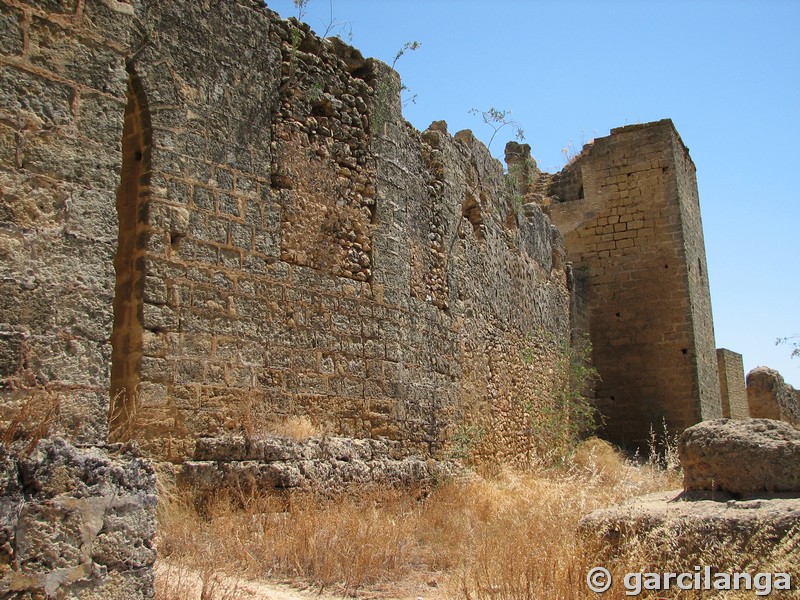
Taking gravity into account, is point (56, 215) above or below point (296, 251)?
below

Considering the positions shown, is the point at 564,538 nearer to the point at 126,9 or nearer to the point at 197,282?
the point at 197,282

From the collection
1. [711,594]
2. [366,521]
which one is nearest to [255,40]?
[366,521]

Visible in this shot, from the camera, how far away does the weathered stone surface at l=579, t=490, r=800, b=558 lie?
12.3 ft

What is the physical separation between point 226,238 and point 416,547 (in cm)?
269

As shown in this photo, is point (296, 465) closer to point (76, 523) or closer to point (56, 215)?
point (56, 215)

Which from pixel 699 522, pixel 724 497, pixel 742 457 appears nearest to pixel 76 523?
pixel 699 522

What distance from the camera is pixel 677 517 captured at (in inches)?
156

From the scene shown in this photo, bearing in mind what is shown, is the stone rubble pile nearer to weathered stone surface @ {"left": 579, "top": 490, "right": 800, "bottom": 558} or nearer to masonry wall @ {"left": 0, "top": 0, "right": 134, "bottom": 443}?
→ weathered stone surface @ {"left": 579, "top": 490, "right": 800, "bottom": 558}

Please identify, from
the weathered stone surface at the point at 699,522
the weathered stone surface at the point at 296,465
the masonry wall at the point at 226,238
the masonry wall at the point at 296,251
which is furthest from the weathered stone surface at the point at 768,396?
the weathered stone surface at the point at 699,522

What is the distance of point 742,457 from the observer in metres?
4.66

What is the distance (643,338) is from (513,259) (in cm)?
477

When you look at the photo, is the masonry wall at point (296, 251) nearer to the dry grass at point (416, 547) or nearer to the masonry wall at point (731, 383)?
the dry grass at point (416, 547)

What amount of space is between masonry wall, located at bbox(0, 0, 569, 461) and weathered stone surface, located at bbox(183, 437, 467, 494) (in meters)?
0.15

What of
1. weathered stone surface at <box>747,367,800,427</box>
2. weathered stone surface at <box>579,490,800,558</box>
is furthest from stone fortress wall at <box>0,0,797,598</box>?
weathered stone surface at <box>747,367,800,427</box>
